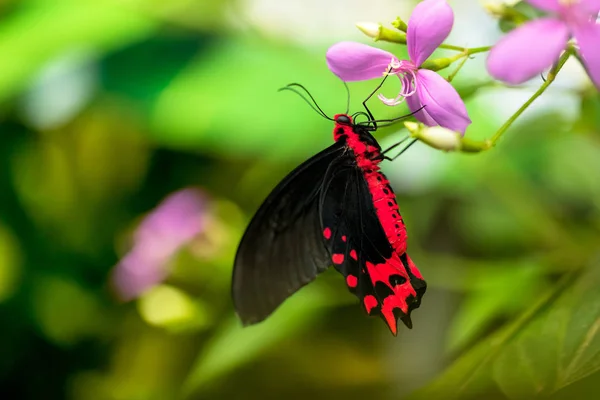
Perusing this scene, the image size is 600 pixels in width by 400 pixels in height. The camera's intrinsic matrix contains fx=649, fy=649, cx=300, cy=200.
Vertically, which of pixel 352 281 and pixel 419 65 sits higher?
pixel 419 65

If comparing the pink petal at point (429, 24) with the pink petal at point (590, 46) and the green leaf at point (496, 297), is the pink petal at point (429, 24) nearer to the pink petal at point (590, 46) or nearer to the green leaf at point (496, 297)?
the pink petal at point (590, 46)

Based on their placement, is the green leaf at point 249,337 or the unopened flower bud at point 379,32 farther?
the green leaf at point 249,337

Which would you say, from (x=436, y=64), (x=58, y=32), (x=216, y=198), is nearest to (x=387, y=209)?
(x=436, y=64)

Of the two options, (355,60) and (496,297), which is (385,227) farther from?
(496,297)

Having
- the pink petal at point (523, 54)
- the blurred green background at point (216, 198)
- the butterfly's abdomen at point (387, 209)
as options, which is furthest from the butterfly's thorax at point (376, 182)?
the blurred green background at point (216, 198)

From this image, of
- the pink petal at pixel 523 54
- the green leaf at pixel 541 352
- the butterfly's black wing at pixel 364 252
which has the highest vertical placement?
the pink petal at pixel 523 54

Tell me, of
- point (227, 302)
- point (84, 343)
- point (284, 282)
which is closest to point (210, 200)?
point (227, 302)
